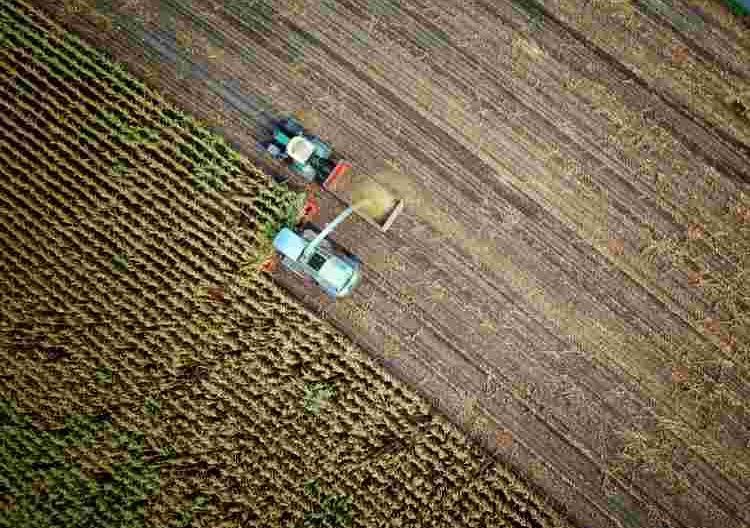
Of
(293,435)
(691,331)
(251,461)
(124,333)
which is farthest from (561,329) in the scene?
(124,333)

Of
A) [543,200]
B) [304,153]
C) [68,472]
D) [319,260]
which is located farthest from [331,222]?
[68,472]

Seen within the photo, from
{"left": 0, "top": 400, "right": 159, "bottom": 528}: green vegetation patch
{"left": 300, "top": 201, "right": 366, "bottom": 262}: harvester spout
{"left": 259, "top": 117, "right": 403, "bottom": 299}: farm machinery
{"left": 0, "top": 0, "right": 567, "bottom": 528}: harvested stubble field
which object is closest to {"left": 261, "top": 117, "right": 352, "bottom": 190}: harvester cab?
{"left": 259, "top": 117, "right": 403, "bottom": 299}: farm machinery

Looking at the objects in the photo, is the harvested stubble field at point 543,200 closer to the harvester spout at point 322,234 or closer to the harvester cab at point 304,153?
the harvester cab at point 304,153

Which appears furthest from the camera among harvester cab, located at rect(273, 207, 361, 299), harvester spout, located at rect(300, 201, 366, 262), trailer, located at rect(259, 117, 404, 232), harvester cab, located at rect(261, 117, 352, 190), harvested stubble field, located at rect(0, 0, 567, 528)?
harvested stubble field, located at rect(0, 0, 567, 528)

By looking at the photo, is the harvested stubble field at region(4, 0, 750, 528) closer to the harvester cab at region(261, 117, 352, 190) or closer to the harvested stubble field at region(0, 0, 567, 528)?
the harvester cab at region(261, 117, 352, 190)

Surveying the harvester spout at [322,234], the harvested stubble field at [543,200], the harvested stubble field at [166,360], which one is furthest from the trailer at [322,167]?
the harvested stubble field at [166,360]

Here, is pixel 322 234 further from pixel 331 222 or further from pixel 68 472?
pixel 68 472
